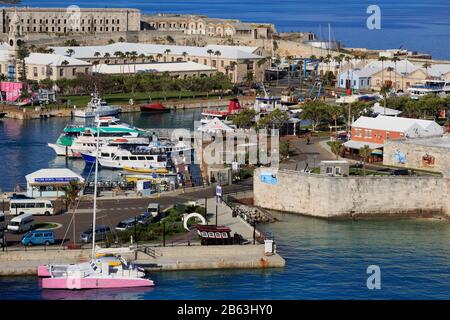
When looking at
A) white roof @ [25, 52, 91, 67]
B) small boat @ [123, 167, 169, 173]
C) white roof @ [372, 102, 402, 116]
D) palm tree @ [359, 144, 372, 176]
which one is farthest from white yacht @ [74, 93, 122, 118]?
palm tree @ [359, 144, 372, 176]

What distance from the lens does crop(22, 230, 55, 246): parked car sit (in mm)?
23062

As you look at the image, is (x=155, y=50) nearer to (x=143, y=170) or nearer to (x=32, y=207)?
(x=143, y=170)

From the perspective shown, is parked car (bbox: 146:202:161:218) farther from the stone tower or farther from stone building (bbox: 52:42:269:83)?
the stone tower

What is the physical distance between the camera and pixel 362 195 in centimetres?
2822

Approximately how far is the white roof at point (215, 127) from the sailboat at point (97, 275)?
19.9m

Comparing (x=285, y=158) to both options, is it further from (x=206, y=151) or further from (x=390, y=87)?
(x=390, y=87)

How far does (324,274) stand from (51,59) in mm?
37997

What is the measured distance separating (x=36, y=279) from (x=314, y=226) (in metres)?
8.14

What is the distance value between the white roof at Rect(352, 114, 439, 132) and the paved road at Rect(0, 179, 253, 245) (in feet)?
21.9

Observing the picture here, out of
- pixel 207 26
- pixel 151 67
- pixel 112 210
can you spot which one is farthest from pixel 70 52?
pixel 112 210

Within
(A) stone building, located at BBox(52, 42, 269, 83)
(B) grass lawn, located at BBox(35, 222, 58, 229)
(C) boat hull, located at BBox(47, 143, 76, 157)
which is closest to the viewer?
(B) grass lawn, located at BBox(35, 222, 58, 229)

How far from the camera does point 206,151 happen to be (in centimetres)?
3650

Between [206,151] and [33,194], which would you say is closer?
[33,194]
